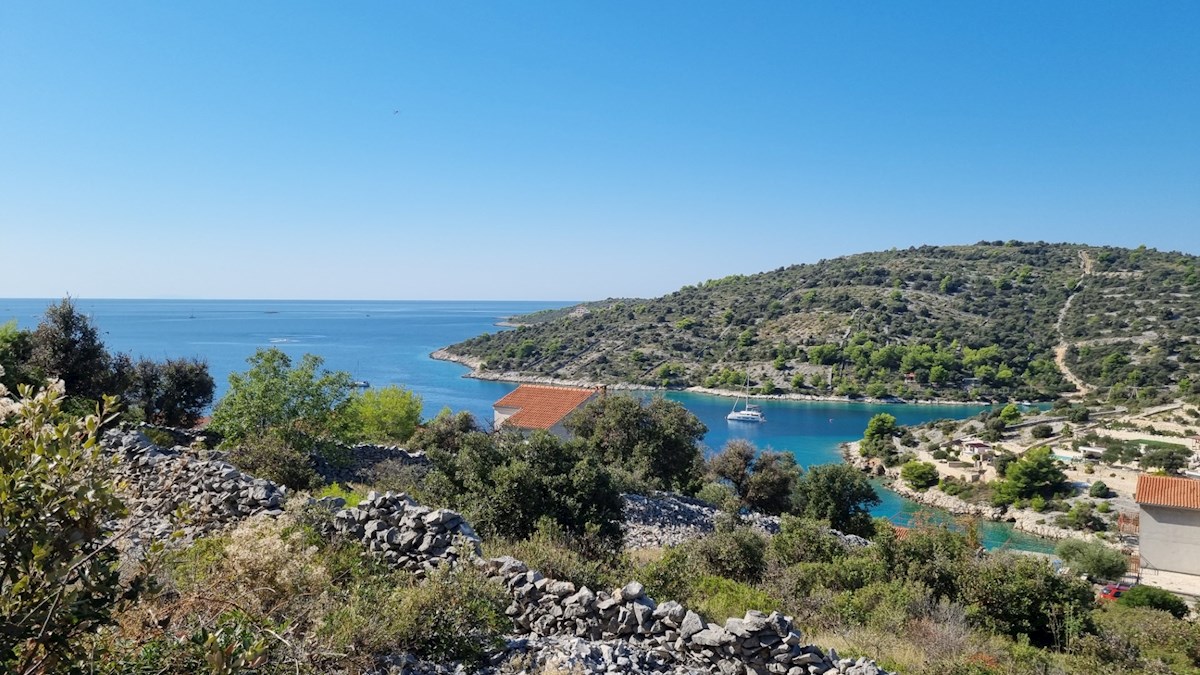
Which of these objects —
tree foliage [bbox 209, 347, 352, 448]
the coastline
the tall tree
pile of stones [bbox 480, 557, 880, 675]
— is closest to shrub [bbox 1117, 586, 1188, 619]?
the coastline

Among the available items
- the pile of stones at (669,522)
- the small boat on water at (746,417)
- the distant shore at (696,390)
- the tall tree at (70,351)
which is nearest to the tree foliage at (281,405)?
the tall tree at (70,351)

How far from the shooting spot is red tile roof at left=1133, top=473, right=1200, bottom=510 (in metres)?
27.0

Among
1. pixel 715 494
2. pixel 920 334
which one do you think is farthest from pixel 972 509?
pixel 920 334

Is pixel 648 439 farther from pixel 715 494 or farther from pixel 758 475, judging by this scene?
pixel 758 475

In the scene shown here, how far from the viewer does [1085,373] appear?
7856 centimetres

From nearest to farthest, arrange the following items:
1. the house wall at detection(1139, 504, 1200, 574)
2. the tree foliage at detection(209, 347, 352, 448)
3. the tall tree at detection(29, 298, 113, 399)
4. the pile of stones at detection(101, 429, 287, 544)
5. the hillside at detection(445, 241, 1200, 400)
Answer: the pile of stones at detection(101, 429, 287, 544) → the tree foliage at detection(209, 347, 352, 448) → the tall tree at detection(29, 298, 113, 399) → the house wall at detection(1139, 504, 1200, 574) → the hillside at detection(445, 241, 1200, 400)

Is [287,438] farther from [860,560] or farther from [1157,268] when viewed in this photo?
[1157,268]

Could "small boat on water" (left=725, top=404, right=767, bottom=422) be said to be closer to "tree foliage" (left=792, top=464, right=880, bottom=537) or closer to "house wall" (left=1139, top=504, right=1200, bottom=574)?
"house wall" (left=1139, top=504, right=1200, bottom=574)

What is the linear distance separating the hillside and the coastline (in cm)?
3066

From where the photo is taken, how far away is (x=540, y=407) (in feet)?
137

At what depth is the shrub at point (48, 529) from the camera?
2.69m

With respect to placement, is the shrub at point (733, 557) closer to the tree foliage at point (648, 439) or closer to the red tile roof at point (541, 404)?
the tree foliage at point (648, 439)

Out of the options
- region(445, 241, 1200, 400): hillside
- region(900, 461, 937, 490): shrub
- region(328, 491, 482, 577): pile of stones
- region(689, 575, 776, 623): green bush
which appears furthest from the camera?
region(445, 241, 1200, 400): hillside

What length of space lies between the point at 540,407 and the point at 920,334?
239ft
